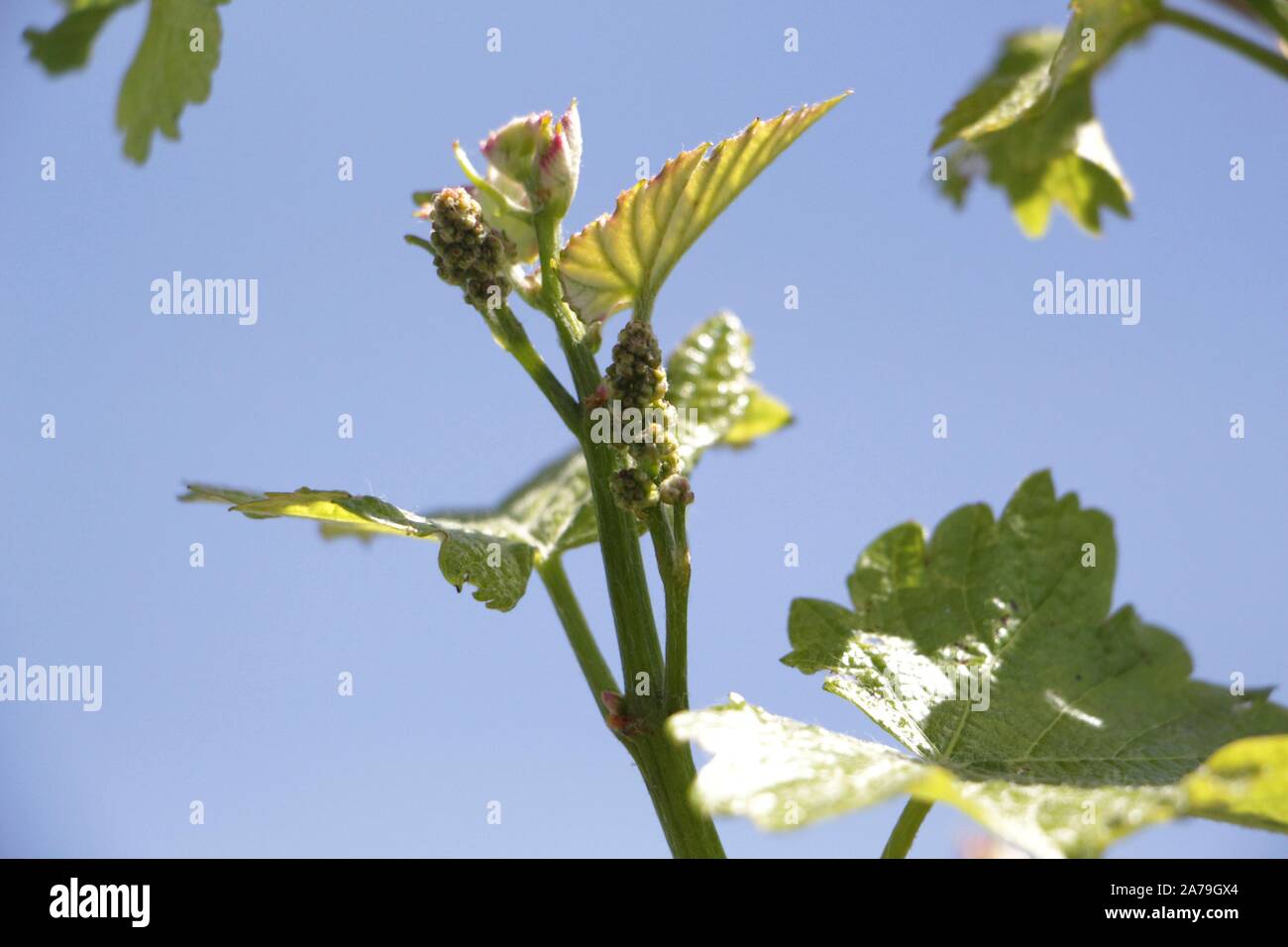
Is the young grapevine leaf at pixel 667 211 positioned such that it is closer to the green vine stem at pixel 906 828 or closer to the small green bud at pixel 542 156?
the small green bud at pixel 542 156

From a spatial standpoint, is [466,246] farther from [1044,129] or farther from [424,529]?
[1044,129]

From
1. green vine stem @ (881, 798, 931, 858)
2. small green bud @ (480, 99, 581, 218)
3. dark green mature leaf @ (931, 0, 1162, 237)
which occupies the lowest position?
green vine stem @ (881, 798, 931, 858)

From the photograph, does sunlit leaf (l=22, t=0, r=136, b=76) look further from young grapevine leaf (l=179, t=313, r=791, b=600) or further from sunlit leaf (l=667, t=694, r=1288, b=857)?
sunlit leaf (l=667, t=694, r=1288, b=857)

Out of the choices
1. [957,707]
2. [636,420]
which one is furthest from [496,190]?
[957,707]

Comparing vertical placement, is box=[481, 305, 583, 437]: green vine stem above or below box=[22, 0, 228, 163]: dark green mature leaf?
below

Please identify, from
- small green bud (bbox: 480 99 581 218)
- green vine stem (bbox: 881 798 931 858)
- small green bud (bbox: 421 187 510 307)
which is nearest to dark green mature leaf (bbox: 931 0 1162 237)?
small green bud (bbox: 480 99 581 218)

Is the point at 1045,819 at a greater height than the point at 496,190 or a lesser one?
lesser
